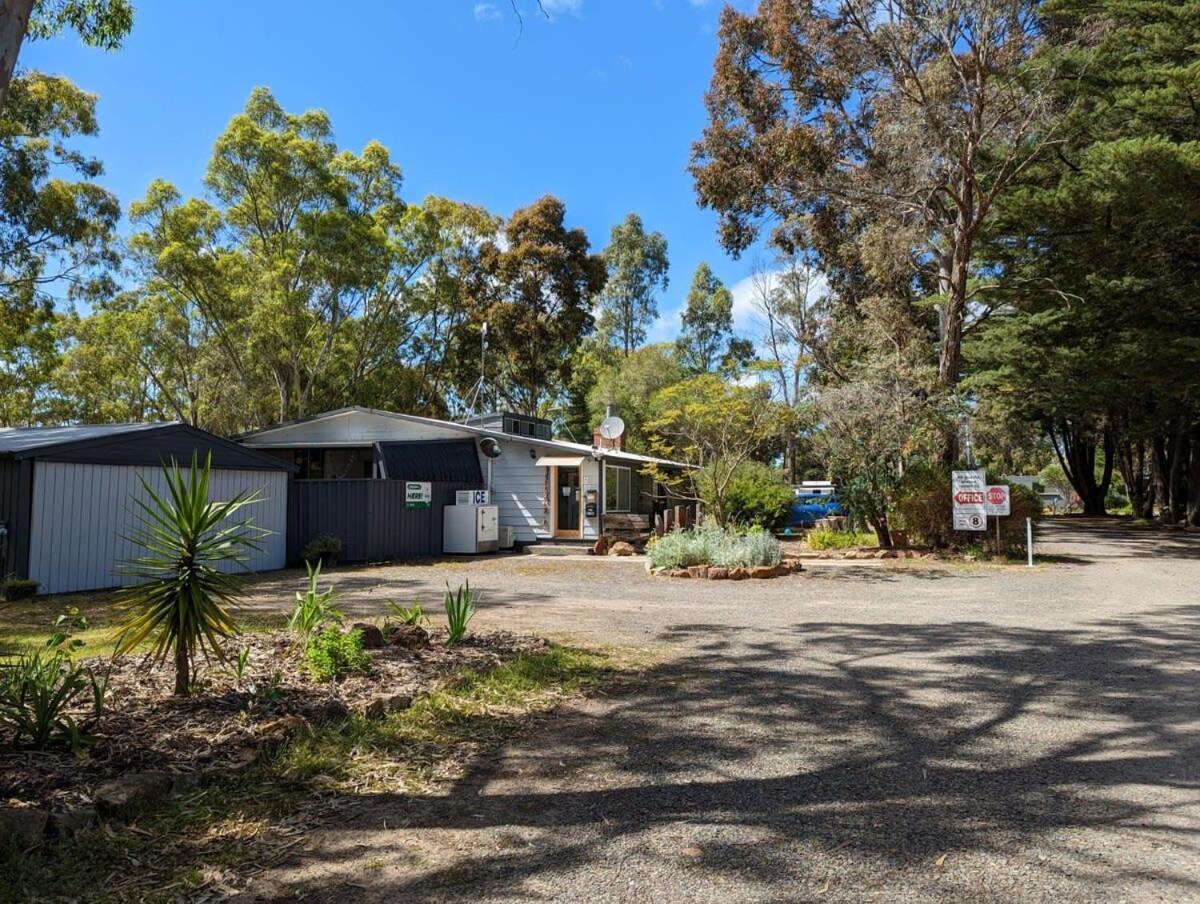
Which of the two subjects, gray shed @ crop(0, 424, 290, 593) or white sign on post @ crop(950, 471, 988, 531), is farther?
white sign on post @ crop(950, 471, 988, 531)

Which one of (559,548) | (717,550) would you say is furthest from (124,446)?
(559,548)

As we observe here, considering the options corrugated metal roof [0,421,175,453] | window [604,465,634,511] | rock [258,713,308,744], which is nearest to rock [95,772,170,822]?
rock [258,713,308,744]

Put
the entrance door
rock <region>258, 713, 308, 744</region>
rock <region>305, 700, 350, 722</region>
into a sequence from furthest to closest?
1. the entrance door
2. rock <region>305, 700, 350, 722</region>
3. rock <region>258, 713, 308, 744</region>

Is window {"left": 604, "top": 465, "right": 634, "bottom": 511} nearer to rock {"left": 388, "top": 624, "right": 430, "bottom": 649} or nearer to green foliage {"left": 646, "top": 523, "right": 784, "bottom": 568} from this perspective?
green foliage {"left": 646, "top": 523, "right": 784, "bottom": 568}

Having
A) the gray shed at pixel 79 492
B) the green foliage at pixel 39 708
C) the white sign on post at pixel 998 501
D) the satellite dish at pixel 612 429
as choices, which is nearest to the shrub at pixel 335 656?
the green foliage at pixel 39 708

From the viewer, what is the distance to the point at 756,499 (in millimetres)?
23094

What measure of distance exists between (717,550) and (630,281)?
33.1 m

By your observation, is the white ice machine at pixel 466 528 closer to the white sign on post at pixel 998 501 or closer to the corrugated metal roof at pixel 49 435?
the corrugated metal roof at pixel 49 435

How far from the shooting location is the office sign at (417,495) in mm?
17703

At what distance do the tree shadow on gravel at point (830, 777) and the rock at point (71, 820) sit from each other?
0.98 meters

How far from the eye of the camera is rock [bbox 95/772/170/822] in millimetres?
3231

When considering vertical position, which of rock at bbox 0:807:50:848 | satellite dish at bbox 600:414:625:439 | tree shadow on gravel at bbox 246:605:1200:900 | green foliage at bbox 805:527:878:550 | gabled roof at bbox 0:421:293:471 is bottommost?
tree shadow on gravel at bbox 246:605:1200:900

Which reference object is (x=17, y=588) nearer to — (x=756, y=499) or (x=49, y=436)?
(x=49, y=436)

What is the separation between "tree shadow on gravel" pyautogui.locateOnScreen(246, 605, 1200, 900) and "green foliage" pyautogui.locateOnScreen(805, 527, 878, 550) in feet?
37.3
